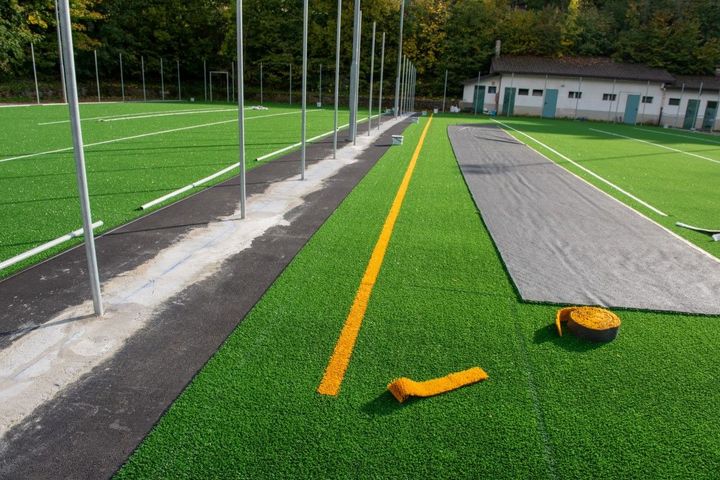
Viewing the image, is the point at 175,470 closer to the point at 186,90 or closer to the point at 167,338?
the point at 167,338

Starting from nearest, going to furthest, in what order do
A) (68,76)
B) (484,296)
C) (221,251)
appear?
(68,76) < (484,296) < (221,251)

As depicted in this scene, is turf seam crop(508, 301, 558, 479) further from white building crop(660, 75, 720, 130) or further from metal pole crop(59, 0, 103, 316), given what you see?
white building crop(660, 75, 720, 130)

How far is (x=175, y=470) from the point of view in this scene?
254 cm

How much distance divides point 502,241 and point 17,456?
18.0 ft

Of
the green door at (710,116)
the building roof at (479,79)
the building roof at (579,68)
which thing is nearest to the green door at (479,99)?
the building roof at (479,79)

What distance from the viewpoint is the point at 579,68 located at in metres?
49.9

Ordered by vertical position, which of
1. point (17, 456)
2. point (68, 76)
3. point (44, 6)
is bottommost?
point (17, 456)

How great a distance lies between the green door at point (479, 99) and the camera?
5072 centimetres

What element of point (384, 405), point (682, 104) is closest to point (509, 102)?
point (682, 104)

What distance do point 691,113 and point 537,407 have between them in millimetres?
54545

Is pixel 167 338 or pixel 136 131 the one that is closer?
pixel 167 338

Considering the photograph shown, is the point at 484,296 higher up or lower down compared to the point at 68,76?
Result: lower down

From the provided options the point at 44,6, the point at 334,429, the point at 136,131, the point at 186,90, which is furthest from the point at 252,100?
the point at 334,429

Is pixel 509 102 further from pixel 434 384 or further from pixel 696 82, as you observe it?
pixel 434 384
